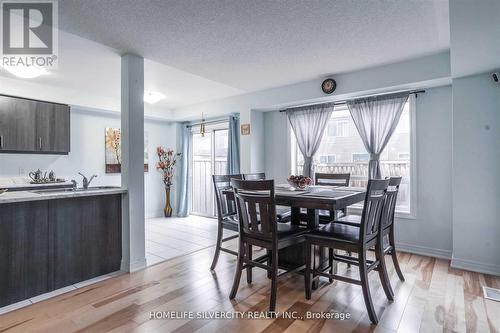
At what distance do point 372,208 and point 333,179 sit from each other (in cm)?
144

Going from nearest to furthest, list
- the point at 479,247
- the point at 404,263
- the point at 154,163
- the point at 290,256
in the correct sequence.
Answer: the point at 290,256 → the point at 479,247 → the point at 404,263 → the point at 154,163

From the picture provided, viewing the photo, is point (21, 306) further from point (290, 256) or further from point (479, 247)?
point (479, 247)

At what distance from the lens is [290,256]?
2.72 meters

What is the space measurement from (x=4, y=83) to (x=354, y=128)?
5.10 metres

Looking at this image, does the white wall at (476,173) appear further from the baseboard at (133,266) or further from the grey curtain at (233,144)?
the baseboard at (133,266)

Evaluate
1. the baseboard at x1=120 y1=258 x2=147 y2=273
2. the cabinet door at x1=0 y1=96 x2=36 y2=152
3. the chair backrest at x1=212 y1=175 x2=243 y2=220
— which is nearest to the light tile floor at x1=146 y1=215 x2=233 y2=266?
the baseboard at x1=120 y1=258 x2=147 y2=273

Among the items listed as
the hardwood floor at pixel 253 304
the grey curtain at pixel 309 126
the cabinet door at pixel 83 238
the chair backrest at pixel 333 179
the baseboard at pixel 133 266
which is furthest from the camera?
the grey curtain at pixel 309 126

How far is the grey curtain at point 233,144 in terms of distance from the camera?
5.09 metres

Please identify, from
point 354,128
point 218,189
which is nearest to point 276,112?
point 354,128

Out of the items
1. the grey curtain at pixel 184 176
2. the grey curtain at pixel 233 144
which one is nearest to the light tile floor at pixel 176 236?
the grey curtain at pixel 184 176

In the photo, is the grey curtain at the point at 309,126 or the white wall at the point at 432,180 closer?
the white wall at the point at 432,180

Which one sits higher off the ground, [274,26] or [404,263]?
[274,26]

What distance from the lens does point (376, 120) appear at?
12.3ft

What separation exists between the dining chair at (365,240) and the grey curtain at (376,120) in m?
1.63
